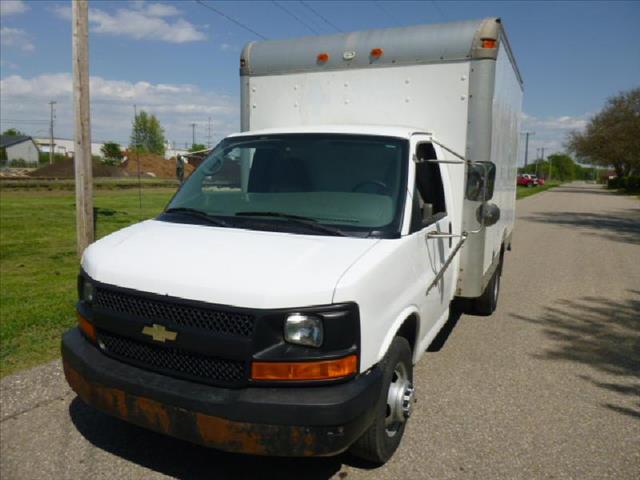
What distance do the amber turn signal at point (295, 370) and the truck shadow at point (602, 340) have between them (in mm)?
2803

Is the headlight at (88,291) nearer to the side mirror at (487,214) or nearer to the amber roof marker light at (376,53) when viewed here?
the side mirror at (487,214)

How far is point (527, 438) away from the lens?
368 centimetres

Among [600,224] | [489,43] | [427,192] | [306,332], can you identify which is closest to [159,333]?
[306,332]

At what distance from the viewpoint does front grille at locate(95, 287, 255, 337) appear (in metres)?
2.60

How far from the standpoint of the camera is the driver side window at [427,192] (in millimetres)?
3612

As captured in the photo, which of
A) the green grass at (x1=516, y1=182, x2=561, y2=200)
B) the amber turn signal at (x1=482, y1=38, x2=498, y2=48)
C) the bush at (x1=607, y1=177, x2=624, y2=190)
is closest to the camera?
the amber turn signal at (x1=482, y1=38, x2=498, y2=48)

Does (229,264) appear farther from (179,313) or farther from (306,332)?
(306,332)

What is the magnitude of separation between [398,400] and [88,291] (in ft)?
6.48

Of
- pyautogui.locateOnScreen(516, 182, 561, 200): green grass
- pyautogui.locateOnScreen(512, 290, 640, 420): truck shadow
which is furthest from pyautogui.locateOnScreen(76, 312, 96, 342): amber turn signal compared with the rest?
pyautogui.locateOnScreen(516, 182, 561, 200): green grass

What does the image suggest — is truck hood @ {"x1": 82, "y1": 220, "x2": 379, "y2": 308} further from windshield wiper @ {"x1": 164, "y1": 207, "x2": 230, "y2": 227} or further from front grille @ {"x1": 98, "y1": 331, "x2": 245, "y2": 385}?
front grille @ {"x1": 98, "y1": 331, "x2": 245, "y2": 385}

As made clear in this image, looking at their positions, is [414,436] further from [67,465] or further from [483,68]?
[483,68]

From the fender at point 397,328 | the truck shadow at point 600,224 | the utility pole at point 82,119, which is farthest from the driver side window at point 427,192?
the truck shadow at point 600,224

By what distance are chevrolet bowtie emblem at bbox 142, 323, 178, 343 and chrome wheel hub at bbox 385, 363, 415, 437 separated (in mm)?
1318

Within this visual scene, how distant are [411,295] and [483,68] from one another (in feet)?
7.74
